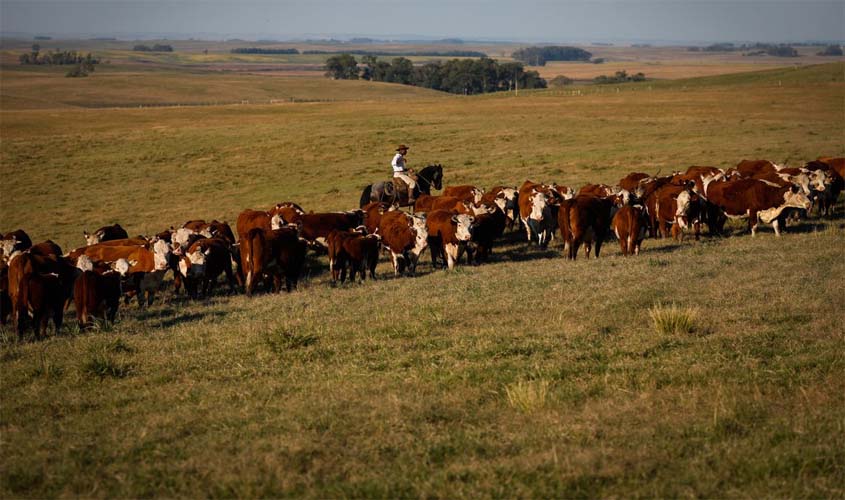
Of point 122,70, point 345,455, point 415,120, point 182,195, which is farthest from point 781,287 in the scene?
point 122,70

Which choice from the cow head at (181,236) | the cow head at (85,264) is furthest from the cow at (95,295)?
the cow head at (181,236)

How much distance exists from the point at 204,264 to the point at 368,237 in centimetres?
323

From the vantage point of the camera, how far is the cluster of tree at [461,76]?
442 ft

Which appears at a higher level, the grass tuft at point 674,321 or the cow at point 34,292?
the grass tuft at point 674,321

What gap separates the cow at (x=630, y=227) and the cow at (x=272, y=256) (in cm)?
646

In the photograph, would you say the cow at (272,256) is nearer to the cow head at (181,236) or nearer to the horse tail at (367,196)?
the cow head at (181,236)

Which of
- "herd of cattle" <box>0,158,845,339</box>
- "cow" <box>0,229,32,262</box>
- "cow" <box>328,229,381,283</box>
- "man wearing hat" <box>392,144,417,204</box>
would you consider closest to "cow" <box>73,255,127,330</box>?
"herd of cattle" <box>0,158,845,339</box>

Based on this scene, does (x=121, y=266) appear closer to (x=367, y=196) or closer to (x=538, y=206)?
(x=538, y=206)

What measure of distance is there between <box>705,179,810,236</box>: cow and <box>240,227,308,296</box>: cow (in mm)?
9733

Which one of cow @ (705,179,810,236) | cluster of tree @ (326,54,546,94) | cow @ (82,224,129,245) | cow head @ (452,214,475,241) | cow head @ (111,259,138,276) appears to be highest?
cluster of tree @ (326,54,546,94)

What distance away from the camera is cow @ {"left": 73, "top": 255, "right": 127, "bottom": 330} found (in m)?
13.8

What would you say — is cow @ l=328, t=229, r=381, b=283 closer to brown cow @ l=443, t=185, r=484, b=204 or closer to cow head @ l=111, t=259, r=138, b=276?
cow head @ l=111, t=259, r=138, b=276

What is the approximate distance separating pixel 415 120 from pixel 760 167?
119 ft

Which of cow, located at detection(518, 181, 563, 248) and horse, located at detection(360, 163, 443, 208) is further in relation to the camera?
horse, located at detection(360, 163, 443, 208)
